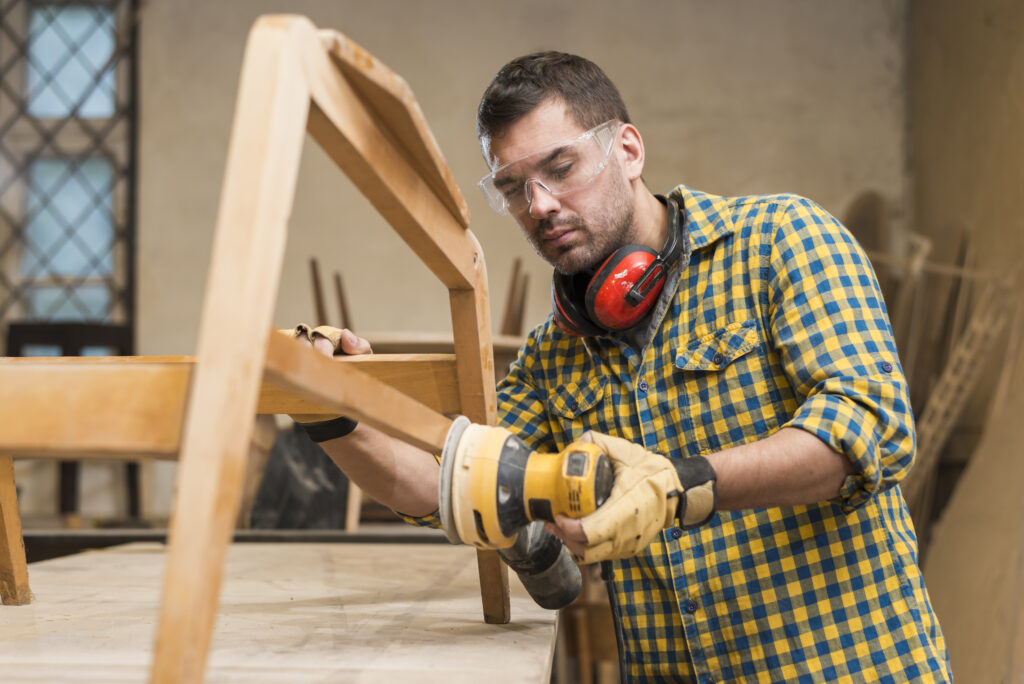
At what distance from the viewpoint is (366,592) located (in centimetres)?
166

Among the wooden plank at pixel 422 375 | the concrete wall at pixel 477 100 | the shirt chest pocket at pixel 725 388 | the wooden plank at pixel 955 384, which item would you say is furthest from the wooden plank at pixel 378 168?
the concrete wall at pixel 477 100

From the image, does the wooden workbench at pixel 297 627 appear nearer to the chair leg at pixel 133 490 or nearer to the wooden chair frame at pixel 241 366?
the wooden chair frame at pixel 241 366

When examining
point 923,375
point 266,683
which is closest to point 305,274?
point 923,375

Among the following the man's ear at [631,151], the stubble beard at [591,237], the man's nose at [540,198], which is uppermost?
the man's ear at [631,151]

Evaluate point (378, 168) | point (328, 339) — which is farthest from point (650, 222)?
point (378, 168)

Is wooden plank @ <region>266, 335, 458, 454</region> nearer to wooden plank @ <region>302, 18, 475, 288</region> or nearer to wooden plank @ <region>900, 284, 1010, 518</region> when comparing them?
wooden plank @ <region>302, 18, 475, 288</region>

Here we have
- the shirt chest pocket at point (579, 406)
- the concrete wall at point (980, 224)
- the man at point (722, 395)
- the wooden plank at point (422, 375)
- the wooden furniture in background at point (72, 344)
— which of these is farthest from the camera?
the wooden furniture in background at point (72, 344)

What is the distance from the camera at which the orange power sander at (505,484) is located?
3.14 feet

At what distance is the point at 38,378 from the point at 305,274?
5.66 meters

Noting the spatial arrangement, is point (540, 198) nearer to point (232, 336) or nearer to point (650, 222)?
point (650, 222)

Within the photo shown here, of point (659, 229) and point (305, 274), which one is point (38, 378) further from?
point (305, 274)

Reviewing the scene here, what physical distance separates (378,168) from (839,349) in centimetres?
73

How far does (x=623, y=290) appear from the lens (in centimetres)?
143

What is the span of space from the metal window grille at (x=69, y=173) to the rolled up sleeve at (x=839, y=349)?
6157 mm
